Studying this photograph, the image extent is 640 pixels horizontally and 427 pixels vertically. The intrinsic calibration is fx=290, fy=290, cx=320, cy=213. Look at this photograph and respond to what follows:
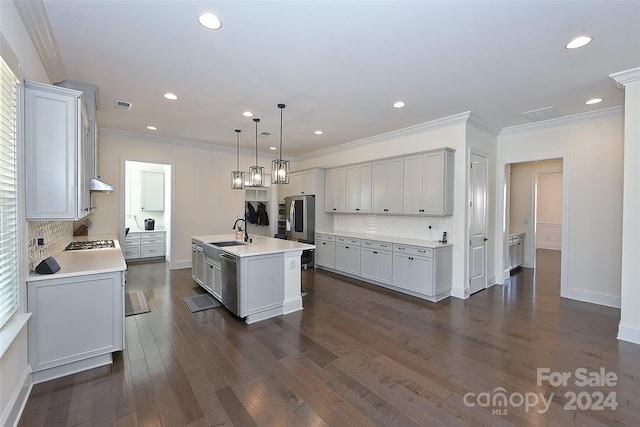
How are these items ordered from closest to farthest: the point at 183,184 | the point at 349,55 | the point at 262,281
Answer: the point at 349,55 < the point at 262,281 < the point at 183,184

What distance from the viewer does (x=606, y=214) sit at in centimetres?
423

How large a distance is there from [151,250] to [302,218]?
3.95 m

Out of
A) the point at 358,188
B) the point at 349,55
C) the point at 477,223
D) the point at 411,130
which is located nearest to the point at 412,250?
the point at 477,223

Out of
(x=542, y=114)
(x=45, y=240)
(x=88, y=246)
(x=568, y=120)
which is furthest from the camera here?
(x=568, y=120)

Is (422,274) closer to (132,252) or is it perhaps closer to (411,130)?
(411,130)

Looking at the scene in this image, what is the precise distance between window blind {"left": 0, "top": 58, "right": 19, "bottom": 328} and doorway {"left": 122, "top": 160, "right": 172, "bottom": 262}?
17.6 ft

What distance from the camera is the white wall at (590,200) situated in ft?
13.6

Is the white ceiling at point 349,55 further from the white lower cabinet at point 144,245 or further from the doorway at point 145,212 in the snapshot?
the white lower cabinet at point 144,245

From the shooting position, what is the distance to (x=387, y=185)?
5.39 m

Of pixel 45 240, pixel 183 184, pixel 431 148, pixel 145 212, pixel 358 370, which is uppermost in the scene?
pixel 431 148

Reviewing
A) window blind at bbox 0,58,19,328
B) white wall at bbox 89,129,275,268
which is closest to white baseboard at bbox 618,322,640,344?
window blind at bbox 0,58,19,328

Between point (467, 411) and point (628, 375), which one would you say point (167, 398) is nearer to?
point (467, 411)

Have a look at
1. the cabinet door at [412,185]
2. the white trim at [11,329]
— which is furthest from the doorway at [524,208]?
the white trim at [11,329]

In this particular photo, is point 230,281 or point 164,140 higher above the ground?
point 164,140
